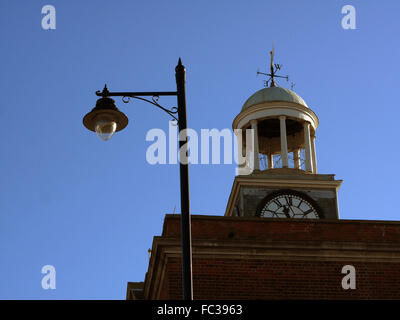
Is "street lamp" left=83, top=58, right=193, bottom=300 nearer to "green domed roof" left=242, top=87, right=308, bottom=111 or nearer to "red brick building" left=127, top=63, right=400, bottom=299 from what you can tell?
"red brick building" left=127, top=63, right=400, bottom=299

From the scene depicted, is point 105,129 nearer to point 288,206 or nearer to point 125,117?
point 125,117

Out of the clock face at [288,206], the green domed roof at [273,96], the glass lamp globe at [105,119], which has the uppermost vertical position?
the green domed roof at [273,96]

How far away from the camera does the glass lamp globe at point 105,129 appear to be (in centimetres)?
1373

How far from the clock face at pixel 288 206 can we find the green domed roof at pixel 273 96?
4.43 metres

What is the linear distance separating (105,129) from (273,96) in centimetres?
1933

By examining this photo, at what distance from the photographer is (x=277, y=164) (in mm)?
33969

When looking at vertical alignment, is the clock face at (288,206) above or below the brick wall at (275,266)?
above

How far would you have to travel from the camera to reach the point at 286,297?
21.3 metres

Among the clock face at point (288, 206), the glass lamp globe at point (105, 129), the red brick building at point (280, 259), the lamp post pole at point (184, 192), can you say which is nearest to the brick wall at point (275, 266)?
the red brick building at point (280, 259)

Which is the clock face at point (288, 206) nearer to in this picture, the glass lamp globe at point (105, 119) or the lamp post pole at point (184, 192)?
the glass lamp globe at point (105, 119)

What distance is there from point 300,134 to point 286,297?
45.2 feet

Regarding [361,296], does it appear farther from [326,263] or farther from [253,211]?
[253,211]

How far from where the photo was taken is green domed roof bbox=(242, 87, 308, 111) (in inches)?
1273
